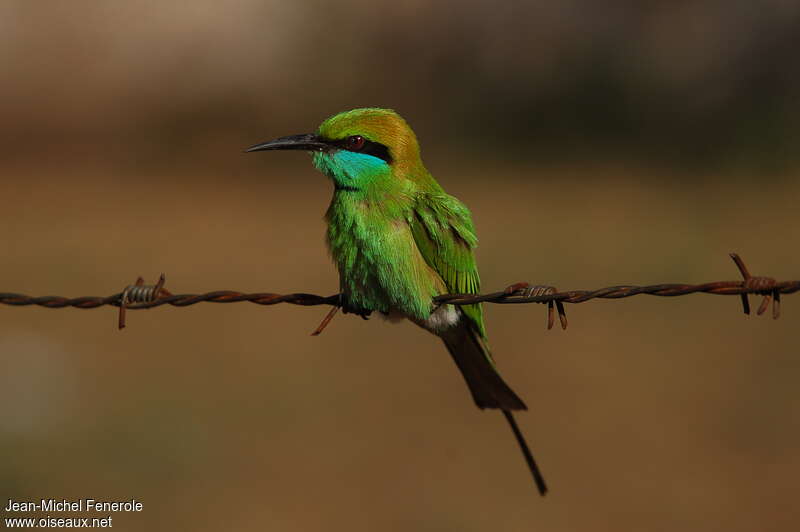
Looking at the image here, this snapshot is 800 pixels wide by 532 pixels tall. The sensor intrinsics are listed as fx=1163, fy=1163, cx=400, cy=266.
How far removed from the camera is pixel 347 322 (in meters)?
7.88

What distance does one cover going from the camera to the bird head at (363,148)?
346 cm

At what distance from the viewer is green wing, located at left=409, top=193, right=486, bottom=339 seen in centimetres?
339

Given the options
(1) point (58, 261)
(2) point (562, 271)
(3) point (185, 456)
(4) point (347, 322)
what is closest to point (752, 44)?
(2) point (562, 271)

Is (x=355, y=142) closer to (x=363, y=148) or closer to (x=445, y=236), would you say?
(x=363, y=148)

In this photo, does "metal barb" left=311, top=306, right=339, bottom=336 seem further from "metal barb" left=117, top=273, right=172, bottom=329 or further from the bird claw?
the bird claw

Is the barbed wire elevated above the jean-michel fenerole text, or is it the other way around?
the jean-michel fenerole text

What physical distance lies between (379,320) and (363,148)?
936 mm

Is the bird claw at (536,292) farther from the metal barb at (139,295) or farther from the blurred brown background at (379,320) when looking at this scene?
the blurred brown background at (379,320)

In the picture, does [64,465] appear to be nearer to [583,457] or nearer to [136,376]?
[136,376]

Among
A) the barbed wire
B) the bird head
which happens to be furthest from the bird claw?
the bird head

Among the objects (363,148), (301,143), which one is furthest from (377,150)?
(301,143)

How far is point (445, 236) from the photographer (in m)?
3.39

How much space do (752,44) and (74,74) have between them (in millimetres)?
7518

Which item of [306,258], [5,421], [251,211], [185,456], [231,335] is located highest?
[251,211]
